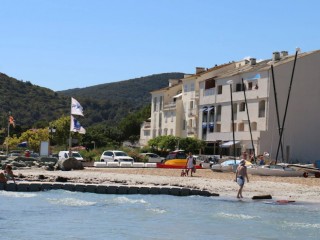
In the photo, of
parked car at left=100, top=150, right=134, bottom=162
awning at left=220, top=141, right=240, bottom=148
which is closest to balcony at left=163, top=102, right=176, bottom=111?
awning at left=220, top=141, right=240, bottom=148

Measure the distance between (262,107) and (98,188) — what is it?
156 ft

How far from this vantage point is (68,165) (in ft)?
184

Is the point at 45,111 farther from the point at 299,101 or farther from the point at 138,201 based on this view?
the point at 138,201

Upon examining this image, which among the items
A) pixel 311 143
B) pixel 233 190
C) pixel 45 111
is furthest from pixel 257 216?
pixel 45 111

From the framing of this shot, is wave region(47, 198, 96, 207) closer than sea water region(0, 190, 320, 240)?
No

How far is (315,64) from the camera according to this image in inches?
3172

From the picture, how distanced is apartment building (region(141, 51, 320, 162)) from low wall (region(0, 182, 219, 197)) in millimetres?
36902

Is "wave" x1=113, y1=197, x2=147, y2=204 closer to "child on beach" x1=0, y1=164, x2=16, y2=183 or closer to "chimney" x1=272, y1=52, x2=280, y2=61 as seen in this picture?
"child on beach" x1=0, y1=164, x2=16, y2=183

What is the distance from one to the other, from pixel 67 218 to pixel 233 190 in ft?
45.4

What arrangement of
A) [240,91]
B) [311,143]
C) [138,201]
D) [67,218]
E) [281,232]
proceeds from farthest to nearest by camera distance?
1. [240,91]
2. [311,143]
3. [138,201]
4. [67,218]
5. [281,232]

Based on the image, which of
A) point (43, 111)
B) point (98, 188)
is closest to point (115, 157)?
point (98, 188)

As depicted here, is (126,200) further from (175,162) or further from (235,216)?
(175,162)

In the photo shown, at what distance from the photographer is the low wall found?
3544cm

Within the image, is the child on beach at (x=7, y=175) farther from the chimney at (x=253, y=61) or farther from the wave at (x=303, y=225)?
the chimney at (x=253, y=61)
